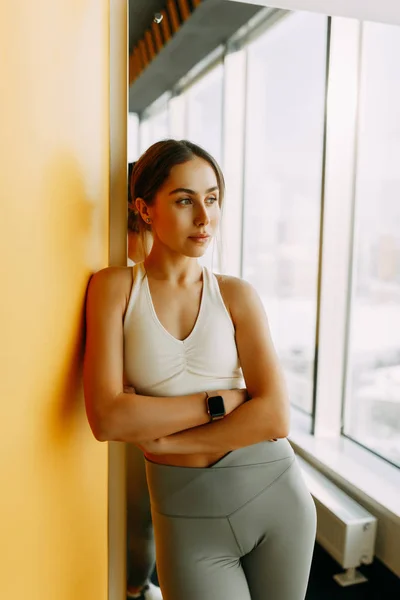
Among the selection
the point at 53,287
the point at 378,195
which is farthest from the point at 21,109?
the point at 378,195

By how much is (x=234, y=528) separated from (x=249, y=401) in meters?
0.31

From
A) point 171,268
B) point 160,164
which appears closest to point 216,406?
point 171,268

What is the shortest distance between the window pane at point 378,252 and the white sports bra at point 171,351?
1722 mm

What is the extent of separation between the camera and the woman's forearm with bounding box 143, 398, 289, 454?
130cm

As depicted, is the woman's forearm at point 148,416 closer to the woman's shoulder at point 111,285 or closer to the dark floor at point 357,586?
the woman's shoulder at point 111,285

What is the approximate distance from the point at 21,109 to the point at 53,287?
0.37 metres

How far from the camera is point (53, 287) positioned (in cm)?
105

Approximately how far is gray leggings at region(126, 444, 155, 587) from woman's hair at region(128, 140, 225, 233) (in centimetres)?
86

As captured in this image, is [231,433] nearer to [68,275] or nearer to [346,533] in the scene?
[68,275]

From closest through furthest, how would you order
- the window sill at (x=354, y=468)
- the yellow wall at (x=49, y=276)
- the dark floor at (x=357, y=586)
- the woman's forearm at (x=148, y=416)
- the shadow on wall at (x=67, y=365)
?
the yellow wall at (x=49, y=276)
the shadow on wall at (x=67, y=365)
the woman's forearm at (x=148, y=416)
the dark floor at (x=357, y=586)
the window sill at (x=354, y=468)

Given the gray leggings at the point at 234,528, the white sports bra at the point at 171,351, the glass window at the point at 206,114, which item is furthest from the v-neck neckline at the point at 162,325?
the glass window at the point at 206,114

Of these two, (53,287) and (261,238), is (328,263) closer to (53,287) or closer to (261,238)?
(261,238)

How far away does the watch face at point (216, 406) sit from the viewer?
130cm

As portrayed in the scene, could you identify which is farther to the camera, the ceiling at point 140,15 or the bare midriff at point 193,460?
the ceiling at point 140,15
